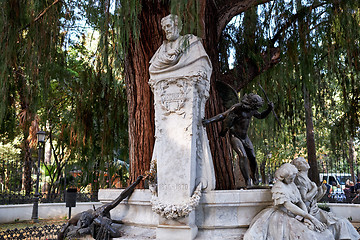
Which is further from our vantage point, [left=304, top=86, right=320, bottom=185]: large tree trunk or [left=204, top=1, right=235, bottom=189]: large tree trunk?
[left=304, top=86, right=320, bottom=185]: large tree trunk

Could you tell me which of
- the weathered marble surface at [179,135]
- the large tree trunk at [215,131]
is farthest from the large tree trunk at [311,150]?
the weathered marble surface at [179,135]

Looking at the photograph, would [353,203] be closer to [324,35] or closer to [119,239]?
[324,35]

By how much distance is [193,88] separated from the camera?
16.8ft

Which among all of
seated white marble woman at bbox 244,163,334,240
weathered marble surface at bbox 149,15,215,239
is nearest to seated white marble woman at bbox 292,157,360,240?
seated white marble woman at bbox 244,163,334,240

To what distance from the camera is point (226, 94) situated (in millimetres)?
6719

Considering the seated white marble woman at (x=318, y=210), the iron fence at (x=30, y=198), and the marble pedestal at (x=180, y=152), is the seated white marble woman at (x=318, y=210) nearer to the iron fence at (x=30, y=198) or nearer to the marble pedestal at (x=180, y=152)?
the marble pedestal at (x=180, y=152)

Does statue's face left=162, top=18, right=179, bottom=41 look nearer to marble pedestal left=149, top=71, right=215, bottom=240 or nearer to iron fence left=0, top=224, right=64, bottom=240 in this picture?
marble pedestal left=149, top=71, right=215, bottom=240

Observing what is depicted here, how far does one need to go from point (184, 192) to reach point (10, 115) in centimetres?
391

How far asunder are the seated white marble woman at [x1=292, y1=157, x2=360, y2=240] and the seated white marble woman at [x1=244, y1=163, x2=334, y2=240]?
24 centimetres

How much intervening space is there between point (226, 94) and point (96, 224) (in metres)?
3.30

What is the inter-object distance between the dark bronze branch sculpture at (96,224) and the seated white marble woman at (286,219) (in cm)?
189

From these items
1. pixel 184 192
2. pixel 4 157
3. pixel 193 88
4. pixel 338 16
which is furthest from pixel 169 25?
pixel 4 157

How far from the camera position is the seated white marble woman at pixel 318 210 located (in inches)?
185

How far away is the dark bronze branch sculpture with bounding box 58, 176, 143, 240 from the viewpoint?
5.00 m
